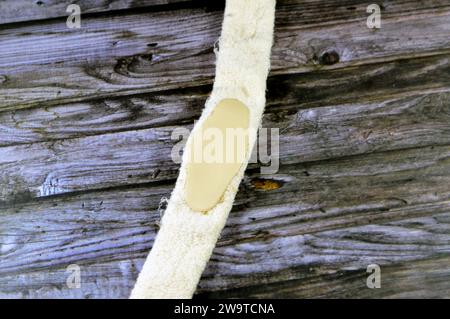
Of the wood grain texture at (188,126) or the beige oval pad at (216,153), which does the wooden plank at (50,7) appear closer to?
the wood grain texture at (188,126)

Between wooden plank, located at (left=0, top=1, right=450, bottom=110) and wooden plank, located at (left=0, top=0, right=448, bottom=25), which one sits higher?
wooden plank, located at (left=0, top=0, right=448, bottom=25)

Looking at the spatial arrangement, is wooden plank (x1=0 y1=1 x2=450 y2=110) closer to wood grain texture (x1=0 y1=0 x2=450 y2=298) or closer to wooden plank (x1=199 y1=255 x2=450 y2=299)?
wood grain texture (x1=0 y1=0 x2=450 y2=298)

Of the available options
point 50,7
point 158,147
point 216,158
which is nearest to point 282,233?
point 216,158

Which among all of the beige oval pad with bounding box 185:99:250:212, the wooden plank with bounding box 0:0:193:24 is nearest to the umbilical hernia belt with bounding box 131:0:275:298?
the beige oval pad with bounding box 185:99:250:212

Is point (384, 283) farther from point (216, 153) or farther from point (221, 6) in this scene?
point (221, 6)
